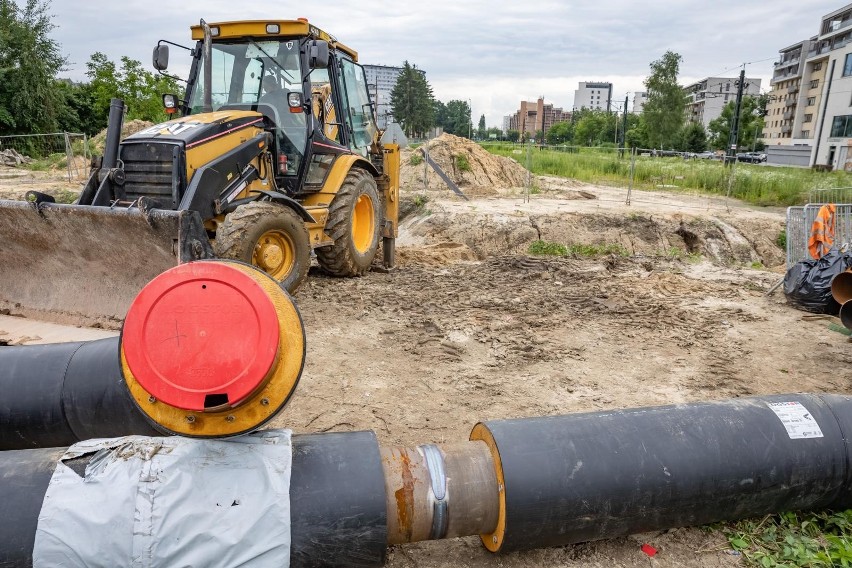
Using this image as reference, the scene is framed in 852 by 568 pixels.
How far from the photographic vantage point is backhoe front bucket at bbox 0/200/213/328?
14.6ft

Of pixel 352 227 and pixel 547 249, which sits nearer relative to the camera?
pixel 352 227

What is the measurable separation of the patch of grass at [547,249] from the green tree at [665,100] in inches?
1512

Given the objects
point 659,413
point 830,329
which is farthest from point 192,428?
point 830,329

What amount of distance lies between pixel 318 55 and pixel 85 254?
117 inches

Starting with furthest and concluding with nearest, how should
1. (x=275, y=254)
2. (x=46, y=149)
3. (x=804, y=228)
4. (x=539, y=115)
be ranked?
(x=539, y=115)
(x=46, y=149)
(x=804, y=228)
(x=275, y=254)

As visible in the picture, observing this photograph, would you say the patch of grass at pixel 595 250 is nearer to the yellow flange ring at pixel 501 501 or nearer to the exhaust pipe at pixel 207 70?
the exhaust pipe at pixel 207 70

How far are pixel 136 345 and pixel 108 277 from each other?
318 centimetres

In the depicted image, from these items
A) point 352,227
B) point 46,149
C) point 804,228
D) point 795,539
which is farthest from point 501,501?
point 46,149

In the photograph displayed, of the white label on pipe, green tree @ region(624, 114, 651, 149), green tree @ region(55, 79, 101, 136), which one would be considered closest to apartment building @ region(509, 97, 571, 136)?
green tree @ region(624, 114, 651, 149)

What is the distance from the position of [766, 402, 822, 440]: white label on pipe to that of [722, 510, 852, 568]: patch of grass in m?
0.42

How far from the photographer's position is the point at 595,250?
32.4 ft

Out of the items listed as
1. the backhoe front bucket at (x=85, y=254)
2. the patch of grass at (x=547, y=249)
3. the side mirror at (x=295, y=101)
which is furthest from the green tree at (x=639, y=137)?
the backhoe front bucket at (x=85, y=254)

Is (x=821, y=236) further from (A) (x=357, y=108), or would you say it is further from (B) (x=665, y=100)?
(B) (x=665, y=100)

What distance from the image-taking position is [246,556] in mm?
1924
